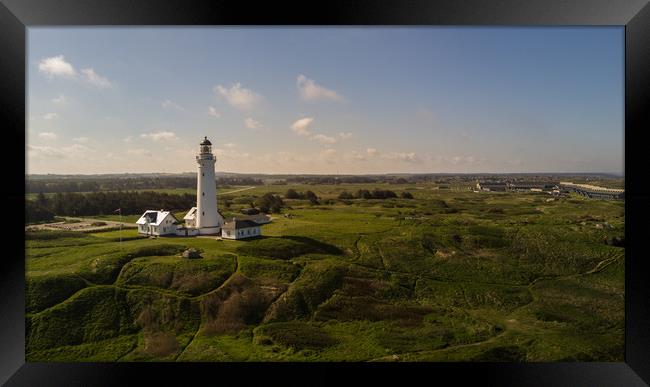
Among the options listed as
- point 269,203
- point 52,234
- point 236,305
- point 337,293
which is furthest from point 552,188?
point 52,234

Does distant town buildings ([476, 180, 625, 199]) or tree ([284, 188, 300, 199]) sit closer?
distant town buildings ([476, 180, 625, 199])

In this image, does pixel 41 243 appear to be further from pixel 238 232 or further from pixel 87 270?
pixel 238 232

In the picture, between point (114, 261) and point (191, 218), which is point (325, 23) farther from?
point (114, 261)

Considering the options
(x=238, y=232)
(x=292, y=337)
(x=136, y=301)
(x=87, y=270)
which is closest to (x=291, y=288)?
(x=292, y=337)

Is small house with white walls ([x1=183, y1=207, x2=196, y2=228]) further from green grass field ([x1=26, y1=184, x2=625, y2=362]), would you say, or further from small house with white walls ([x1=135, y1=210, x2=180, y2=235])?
green grass field ([x1=26, y1=184, x2=625, y2=362])

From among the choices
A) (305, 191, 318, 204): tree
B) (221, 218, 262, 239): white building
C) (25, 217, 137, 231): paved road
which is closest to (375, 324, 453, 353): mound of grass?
(221, 218, 262, 239): white building

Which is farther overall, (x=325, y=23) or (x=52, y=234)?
(x=52, y=234)
